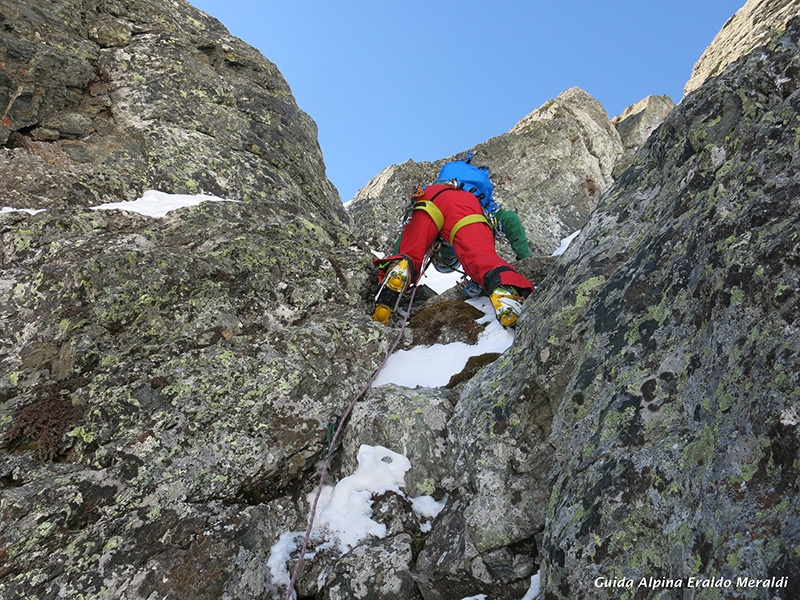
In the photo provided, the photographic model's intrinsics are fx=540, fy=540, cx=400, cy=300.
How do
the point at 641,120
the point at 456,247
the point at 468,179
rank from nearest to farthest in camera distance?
the point at 456,247 → the point at 468,179 → the point at 641,120

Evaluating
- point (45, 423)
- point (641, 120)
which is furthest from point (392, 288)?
point (641, 120)

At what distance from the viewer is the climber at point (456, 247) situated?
7.78m

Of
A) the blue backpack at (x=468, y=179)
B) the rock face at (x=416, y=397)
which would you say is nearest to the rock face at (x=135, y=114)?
the rock face at (x=416, y=397)

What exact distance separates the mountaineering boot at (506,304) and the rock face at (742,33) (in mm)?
14855

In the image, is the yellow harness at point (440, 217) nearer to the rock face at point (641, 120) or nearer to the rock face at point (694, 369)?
the rock face at point (694, 369)

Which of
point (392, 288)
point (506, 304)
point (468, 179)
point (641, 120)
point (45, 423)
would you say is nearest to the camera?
point (45, 423)

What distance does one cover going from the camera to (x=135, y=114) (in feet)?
35.0

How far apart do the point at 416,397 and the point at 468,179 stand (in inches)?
223

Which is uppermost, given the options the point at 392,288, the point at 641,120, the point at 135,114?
the point at 641,120

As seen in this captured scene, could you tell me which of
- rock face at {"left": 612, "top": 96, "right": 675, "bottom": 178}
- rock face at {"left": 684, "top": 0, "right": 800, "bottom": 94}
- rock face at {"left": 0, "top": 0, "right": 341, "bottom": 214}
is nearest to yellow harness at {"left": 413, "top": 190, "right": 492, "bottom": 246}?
rock face at {"left": 0, "top": 0, "right": 341, "bottom": 214}

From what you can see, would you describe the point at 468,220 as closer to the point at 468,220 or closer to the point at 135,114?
the point at 468,220

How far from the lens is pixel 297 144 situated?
1274 cm

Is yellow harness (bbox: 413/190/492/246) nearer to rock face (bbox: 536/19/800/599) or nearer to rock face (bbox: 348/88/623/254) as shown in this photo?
rock face (bbox: 536/19/800/599)

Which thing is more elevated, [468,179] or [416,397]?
[468,179]
